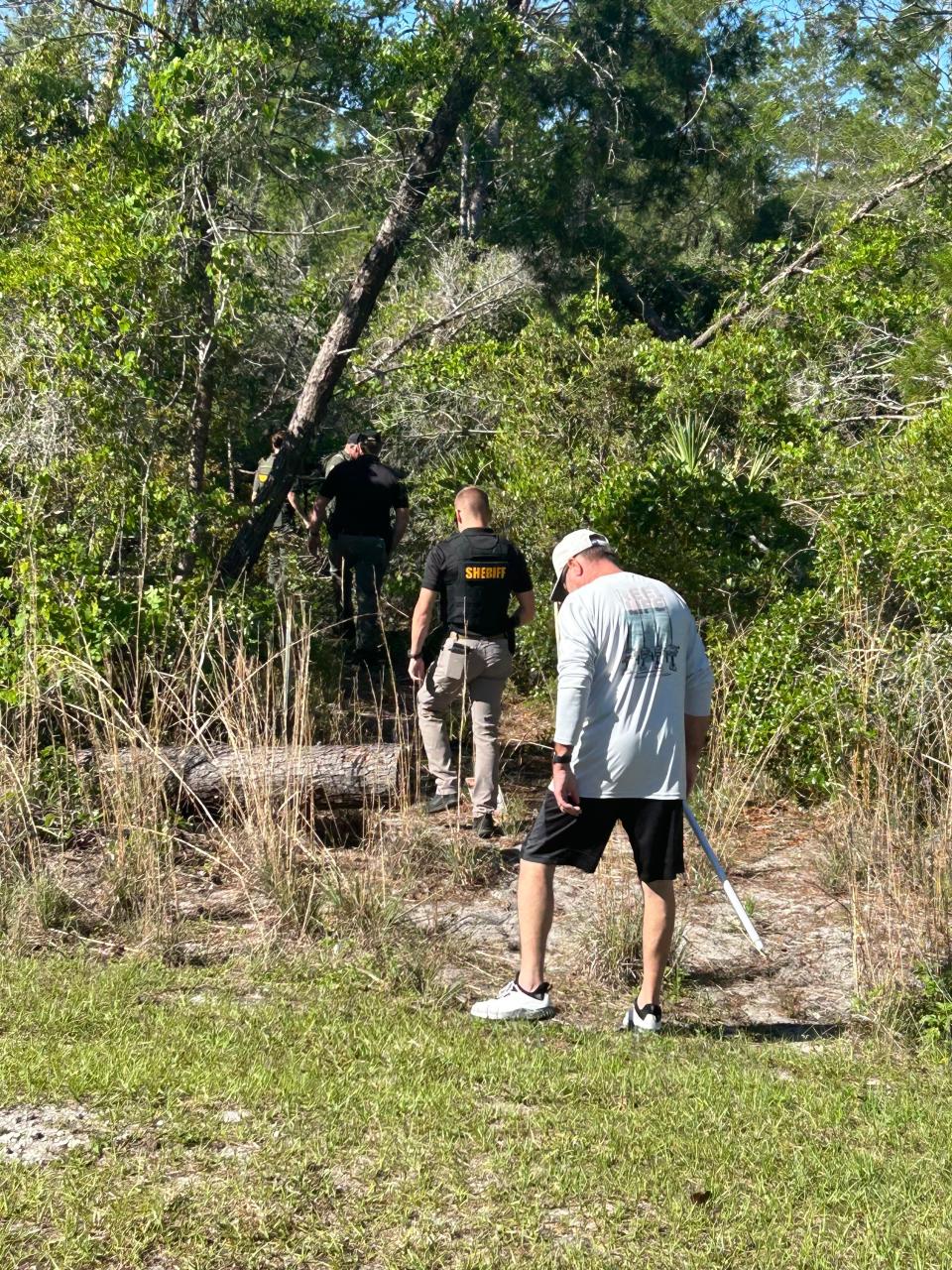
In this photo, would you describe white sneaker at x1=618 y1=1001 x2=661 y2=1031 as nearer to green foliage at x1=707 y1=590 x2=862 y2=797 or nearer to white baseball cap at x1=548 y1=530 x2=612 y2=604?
white baseball cap at x1=548 y1=530 x2=612 y2=604

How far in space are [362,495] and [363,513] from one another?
0.13m

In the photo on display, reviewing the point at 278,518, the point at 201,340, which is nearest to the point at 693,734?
the point at 201,340

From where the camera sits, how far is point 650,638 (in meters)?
4.74

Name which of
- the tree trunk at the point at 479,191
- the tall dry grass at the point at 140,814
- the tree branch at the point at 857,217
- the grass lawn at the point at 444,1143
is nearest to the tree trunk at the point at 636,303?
the tree trunk at the point at 479,191

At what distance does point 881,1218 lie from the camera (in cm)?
342

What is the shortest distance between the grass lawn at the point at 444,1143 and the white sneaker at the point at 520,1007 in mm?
65

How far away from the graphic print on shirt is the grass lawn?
1.28 m

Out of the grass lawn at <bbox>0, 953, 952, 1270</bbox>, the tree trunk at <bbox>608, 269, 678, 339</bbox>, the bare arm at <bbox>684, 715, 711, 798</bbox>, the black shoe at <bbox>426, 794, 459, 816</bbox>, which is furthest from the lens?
the tree trunk at <bbox>608, 269, 678, 339</bbox>

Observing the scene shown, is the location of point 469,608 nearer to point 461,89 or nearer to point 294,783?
point 294,783

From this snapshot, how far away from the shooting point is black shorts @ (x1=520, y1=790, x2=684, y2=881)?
4762mm

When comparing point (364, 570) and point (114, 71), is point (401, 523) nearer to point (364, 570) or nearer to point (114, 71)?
point (364, 570)

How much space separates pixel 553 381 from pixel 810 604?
129 inches

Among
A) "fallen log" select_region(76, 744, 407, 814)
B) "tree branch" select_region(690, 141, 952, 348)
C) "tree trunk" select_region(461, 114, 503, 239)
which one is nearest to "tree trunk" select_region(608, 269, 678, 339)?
"tree trunk" select_region(461, 114, 503, 239)

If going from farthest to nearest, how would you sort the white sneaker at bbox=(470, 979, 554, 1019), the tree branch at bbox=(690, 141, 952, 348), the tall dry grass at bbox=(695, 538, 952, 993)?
the tree branch at bbox=(690, 141, 952, 348) < the tall dry grass at bbox=(695, 538, 952, 993) < the white sneaker at bbox=(470, 979, 554, 1019)
